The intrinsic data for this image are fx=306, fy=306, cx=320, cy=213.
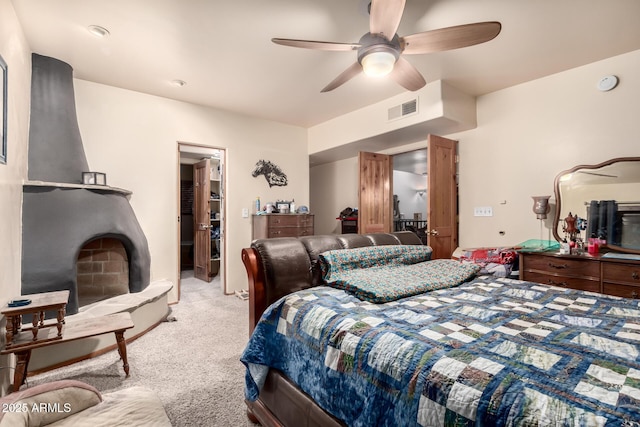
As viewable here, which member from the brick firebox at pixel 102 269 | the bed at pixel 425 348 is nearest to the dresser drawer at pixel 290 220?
the brick firebox at pixel 102 269

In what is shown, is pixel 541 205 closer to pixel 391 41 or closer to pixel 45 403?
pixel 391 41

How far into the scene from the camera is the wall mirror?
283 centimetres

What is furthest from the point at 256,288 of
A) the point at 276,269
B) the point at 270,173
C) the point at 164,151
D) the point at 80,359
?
the point at 270,173

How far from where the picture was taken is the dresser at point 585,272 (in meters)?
2.48

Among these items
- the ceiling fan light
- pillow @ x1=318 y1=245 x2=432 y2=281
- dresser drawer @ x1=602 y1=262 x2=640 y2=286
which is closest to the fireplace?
pillow @ x1=318 y1=245 x2=432 y2=281

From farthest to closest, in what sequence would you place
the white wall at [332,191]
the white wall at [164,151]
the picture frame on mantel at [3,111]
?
the white wall at [332,191] < the white wall at [164,151] < the picture frame on mantel at [3,111]

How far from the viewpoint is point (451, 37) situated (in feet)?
6.41

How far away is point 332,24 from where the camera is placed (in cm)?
235

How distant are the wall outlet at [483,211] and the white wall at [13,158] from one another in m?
4.48

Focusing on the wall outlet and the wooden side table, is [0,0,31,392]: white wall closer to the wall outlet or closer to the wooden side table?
the wooden side table

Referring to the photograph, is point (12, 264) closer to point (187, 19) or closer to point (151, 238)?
point (151, 238)

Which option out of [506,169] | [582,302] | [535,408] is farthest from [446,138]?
[535,408]

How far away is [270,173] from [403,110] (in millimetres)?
2230

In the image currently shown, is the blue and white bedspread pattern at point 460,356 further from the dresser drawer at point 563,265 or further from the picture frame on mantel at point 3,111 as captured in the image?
the picture frame on mantel at point 3,111
